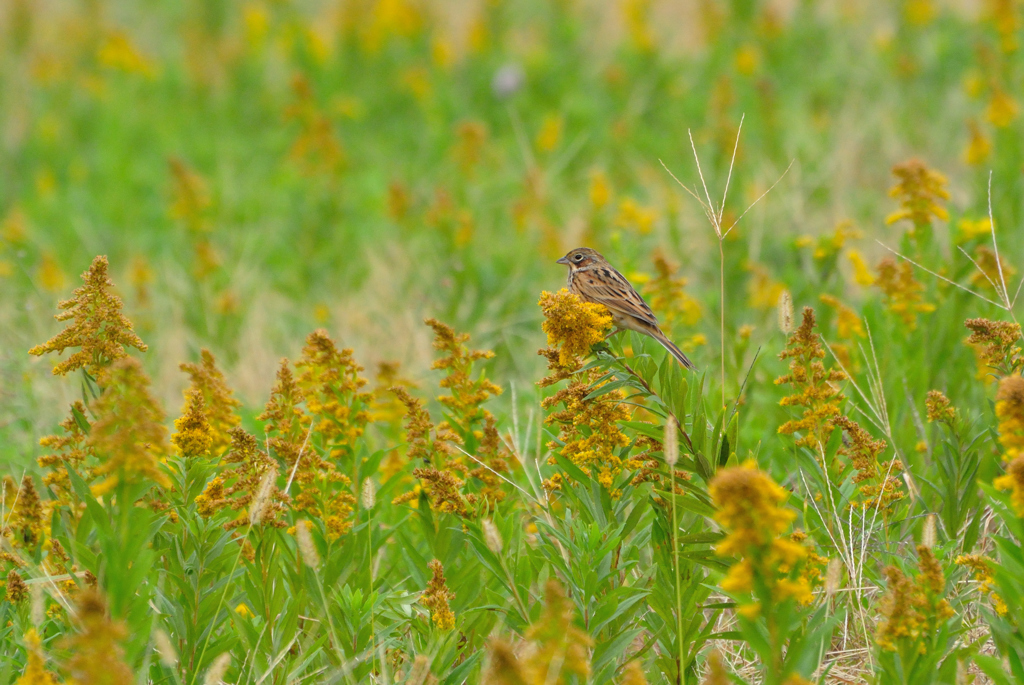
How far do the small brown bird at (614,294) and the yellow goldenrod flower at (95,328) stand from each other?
63.2 inches

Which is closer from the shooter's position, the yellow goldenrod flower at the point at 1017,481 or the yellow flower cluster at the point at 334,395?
the yellow goldenrod flower at the point at 1017,481

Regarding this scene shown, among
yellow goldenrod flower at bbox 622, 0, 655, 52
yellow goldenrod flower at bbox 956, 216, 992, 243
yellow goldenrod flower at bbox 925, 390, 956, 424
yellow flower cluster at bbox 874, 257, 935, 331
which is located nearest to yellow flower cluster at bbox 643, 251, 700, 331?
yellow flower cluster at bbox 874, 257, 935, 331

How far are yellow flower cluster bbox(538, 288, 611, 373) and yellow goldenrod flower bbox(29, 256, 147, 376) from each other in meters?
1.06

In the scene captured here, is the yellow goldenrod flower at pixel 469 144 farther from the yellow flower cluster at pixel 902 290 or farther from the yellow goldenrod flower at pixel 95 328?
the yellow goldenrod flower at pixel 95 328

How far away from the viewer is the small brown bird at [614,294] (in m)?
3.78

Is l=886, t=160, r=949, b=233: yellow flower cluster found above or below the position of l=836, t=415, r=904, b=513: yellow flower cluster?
above

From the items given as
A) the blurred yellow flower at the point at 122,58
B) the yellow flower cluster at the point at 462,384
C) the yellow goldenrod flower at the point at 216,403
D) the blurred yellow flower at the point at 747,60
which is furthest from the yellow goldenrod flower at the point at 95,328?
the blurred yellow flower at the point at 122,58

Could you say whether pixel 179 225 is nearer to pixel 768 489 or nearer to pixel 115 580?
pixel 115 580

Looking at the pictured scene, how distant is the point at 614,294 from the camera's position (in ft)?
13.1

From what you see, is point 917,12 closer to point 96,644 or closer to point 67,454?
point 67,454

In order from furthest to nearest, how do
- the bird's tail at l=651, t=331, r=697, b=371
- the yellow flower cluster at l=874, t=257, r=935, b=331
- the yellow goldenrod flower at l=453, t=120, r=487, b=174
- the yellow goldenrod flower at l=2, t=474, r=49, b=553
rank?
the yellow goldenrod flower at l=453, t=120, r=487, b=174 → the yellow flower cluster at l=874, t=257, r=935, b=331 → the bird's tail at l=651, t=331, r=697, b=371 → the yellow goldenrod flower at l=2, t=474, r=49, b=553

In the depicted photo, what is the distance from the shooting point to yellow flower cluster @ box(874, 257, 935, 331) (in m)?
4.34

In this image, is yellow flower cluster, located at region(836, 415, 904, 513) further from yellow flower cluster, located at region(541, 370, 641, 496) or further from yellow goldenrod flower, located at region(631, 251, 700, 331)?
yellow goldenrod flower, located at region(631, 251, 700, 331)

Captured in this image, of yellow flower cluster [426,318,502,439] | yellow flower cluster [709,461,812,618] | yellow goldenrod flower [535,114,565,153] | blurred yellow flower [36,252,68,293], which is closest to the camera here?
yellow flower cluster [709,461,812,618]
